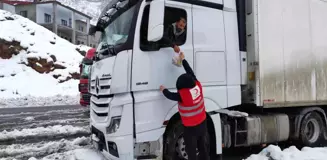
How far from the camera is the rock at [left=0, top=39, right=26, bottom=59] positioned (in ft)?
80.1

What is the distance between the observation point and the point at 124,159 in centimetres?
464

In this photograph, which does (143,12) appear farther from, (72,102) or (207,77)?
(72,102)

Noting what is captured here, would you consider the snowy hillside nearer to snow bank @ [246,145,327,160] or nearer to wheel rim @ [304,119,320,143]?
wheel rim @ [304,119,320,143]

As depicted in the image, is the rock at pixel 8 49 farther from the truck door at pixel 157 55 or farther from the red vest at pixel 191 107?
the red vest at pixel 191 107

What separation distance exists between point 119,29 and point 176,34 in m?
0.94

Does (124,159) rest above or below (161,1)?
below

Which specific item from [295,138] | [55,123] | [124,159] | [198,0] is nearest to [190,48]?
[198,0]

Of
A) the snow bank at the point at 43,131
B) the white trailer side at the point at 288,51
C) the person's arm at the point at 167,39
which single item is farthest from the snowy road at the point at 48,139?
the person's arm at the point at 167,39

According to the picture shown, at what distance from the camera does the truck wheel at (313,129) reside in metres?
7.12

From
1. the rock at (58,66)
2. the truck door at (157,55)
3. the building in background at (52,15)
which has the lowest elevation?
the truck door at (157,55)

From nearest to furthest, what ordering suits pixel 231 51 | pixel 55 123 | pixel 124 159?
pixel 124 159
pixel 231 51
pixel 55 123

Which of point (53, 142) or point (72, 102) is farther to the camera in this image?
point (72, 102)

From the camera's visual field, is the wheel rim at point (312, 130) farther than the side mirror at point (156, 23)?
Yes

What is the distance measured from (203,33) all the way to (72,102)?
13663 mm
